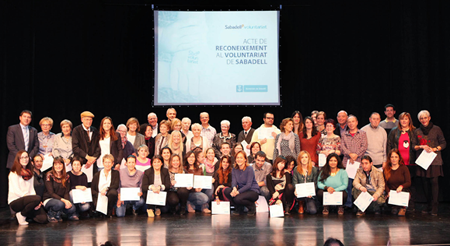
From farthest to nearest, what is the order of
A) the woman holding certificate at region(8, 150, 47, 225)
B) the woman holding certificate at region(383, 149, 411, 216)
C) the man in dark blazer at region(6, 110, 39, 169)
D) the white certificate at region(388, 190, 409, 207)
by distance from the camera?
1. the man in dark blazer at region(6, 110, 39, 169)
2. the woman holding certificate at region(383, 149, 411, 216)
3. the white certificate at region(388, 190, 409, 207)
4. the woman holding certificate at region(8, 150, 47, 225)

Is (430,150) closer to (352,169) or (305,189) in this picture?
(352,169)

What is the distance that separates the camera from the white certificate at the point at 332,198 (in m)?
6.09

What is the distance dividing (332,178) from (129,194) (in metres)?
3.00

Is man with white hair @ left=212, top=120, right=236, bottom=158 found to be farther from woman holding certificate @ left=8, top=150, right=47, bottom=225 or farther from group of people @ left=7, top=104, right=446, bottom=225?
woman holding certificate @ left=8, top=150, right=47, bottom=225

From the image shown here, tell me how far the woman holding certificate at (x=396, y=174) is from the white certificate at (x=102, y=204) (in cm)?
412

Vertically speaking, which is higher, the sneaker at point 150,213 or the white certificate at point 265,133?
the white certificate at point 265,133

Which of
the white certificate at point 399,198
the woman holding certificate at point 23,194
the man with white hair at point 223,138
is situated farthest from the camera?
the man with white hair at point 223,138

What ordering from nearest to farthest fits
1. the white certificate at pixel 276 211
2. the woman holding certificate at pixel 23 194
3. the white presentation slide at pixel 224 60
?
→ the woman holding certificate at pixel 23 194 → the white certificate at pixel 276 211 → the white presentation slide at pixel 224 60

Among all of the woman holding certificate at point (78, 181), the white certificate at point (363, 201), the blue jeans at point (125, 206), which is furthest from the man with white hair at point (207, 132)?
the white certificate at point (363, 201)

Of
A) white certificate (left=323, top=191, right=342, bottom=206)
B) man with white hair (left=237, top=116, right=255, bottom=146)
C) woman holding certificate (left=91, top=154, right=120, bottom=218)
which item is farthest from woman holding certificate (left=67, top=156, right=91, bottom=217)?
white certificate (left=323, top=191, right=342, bottom=206)

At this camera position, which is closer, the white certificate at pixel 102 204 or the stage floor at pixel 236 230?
the stage floor at pixel 236 230

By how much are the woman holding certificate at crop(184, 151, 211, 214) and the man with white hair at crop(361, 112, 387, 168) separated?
2699mm

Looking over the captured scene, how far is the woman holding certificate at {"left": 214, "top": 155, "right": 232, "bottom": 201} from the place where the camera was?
632 centimetres

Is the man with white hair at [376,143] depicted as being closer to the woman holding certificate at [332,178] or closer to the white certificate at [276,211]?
the woman holding certificate at [332,178]
